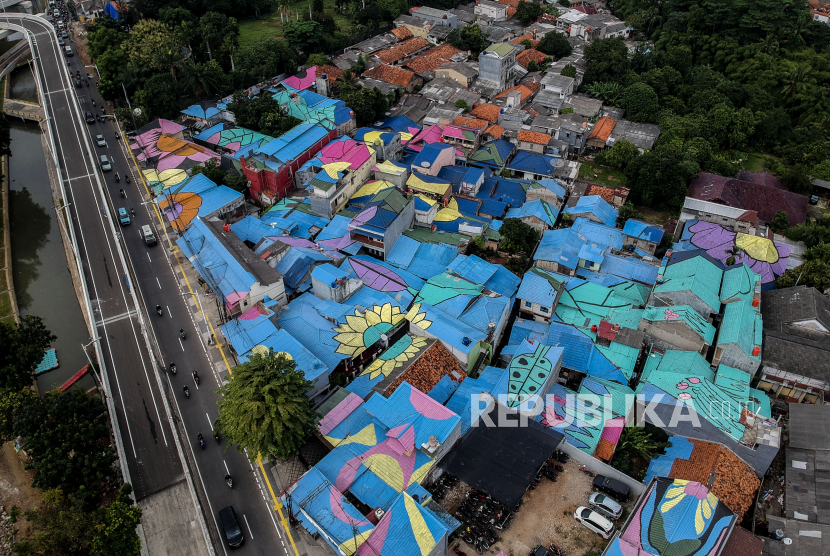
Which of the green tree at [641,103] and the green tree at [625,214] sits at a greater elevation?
the green tree at [641,103]

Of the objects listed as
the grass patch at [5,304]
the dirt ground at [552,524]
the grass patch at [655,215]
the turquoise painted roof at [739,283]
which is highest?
the turquoise painted roof at [739,283]

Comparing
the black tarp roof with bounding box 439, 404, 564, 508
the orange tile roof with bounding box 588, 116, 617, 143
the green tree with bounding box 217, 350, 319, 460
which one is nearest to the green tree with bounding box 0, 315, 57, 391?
the green tree with bounding box 217, 350, 319, 460

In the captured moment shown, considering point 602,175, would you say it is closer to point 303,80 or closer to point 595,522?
point 303,80

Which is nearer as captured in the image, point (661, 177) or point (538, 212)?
point (538, 212)

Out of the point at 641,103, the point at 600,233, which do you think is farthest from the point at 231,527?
the point at 641,103

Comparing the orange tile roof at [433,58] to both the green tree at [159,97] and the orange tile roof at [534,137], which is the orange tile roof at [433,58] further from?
the green tree at [159,97]

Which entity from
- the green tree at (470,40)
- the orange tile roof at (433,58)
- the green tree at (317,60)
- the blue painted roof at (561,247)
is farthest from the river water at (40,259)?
the green tree at (470,40)
